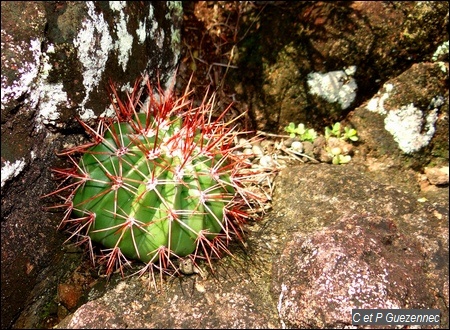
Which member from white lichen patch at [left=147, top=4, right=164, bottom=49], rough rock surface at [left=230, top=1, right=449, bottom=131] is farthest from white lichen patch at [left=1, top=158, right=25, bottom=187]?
rough rock surface at [left=230, top=1, right=449, bottom=131]

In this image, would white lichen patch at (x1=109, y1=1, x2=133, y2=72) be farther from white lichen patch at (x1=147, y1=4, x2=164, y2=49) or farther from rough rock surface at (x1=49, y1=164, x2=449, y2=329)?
rough rock surface at (x1=49, y1=164, x2=449, y2=329)

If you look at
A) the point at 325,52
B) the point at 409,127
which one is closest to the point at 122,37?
the point at 325,52

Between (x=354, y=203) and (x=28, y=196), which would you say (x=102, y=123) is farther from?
(x=354, y=203)

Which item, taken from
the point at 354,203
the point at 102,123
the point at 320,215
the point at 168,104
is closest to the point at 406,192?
the point at 354,203

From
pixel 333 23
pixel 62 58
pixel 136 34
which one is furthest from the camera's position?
pixel 333 23

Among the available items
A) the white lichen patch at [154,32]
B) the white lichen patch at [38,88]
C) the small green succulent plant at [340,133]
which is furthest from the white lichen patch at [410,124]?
the white lichen patch at [38,88]

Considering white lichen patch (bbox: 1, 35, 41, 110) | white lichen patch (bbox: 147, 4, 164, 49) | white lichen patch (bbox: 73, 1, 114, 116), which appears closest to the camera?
white lichen patch (bbox: 1, 35, 41, 110)

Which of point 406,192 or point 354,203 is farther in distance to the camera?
point 406,192
